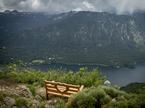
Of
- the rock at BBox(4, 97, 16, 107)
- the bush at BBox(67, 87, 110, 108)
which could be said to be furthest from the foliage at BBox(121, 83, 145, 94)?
the rock at BBox(4, 97, 16, 107)

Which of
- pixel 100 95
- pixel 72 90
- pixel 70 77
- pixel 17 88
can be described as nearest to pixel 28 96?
pixel 17 88

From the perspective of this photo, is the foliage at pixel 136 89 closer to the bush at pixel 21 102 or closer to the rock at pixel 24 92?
the bush at pixel 21 102

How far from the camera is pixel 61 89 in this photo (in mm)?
14812

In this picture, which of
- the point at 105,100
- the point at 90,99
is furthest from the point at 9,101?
the point at 105,100

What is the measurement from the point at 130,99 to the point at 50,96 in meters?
5.99

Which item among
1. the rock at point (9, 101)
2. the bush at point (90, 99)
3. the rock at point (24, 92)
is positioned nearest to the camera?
the bush at point (90, 99)

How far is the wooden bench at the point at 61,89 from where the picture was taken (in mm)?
14273

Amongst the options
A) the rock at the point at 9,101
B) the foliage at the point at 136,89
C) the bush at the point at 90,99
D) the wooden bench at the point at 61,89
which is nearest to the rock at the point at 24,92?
the wooden bench at the point at 61,89

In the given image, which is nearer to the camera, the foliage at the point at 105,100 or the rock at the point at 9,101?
the foliage at the point at 105,100

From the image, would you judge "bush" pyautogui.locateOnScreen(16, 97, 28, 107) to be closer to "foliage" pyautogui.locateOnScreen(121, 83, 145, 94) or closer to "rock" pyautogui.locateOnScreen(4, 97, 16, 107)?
"rock" pyautogui.locateOnScreen(4, 97, 16, 107)

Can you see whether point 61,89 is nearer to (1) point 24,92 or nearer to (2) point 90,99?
(1) point 24,92

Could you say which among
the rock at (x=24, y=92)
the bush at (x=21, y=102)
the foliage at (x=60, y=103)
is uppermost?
the rock at (x=24, y=92)

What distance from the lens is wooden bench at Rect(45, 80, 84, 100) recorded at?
562 inches

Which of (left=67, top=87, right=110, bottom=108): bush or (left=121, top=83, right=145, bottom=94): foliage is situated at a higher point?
(left=121, top=83, right=145, bottom=94): foliage
